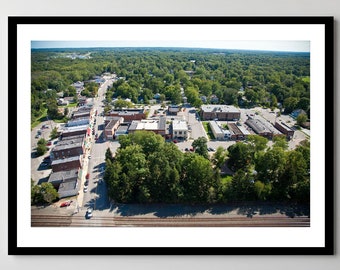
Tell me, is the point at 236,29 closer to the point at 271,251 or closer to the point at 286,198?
the point at 286,198

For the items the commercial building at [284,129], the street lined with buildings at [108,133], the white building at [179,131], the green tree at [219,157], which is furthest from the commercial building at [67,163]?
the commercial building at [284,129]

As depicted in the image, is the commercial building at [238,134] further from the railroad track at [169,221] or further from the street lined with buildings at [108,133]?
the railroad track at [169,221]

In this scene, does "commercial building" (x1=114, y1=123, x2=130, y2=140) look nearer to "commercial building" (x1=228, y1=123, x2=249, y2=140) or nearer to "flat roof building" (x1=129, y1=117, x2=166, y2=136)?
"flat roof building" (x1=129, y1=117, x2=166, y2=136)

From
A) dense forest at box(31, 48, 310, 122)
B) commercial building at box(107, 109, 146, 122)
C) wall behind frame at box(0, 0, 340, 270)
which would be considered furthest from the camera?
commercial building at box(107, 109, 146, 122)

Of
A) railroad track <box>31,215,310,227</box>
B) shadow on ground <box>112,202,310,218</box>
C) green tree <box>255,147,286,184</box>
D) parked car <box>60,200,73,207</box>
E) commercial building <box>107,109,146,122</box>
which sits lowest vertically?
railroad track <box>31,215,310,227</box>

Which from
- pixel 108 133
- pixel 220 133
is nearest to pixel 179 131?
pixel 220 133

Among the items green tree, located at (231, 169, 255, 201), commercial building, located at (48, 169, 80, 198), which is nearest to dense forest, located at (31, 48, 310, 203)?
green tree, located at (231, 169, 255, 201)
